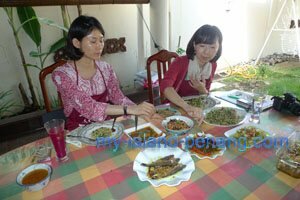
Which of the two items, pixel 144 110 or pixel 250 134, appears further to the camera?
pixel 144 110

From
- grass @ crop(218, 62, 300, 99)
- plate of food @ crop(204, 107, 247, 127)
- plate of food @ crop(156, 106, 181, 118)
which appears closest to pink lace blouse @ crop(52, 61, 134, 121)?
plate of food @ crop(156, 106, 181, 118)

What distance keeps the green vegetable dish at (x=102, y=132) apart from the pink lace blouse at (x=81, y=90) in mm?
150

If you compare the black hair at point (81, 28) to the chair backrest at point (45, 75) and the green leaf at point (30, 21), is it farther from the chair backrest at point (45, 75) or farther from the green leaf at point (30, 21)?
the green leaf at point (30, 21)

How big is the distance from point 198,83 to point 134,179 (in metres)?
1.04

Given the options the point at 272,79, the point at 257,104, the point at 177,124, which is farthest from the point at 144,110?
the point at 272,79

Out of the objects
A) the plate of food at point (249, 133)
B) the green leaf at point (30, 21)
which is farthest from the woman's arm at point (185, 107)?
the green leaf at point (30, 21)

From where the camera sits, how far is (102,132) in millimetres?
1174

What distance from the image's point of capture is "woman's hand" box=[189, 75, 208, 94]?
67.3 inches

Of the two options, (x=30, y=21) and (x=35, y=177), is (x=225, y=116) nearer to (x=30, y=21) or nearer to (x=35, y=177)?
(x=35, y=177)

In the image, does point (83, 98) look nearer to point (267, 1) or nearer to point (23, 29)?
point (23, 29)

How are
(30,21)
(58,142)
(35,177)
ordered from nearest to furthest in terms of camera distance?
(35,177)
(58,142)
(30,21)

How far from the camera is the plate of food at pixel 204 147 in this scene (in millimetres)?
993

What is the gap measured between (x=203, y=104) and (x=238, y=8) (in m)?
3.84

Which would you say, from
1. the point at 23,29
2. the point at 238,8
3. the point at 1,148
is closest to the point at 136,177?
the point at 1,148
